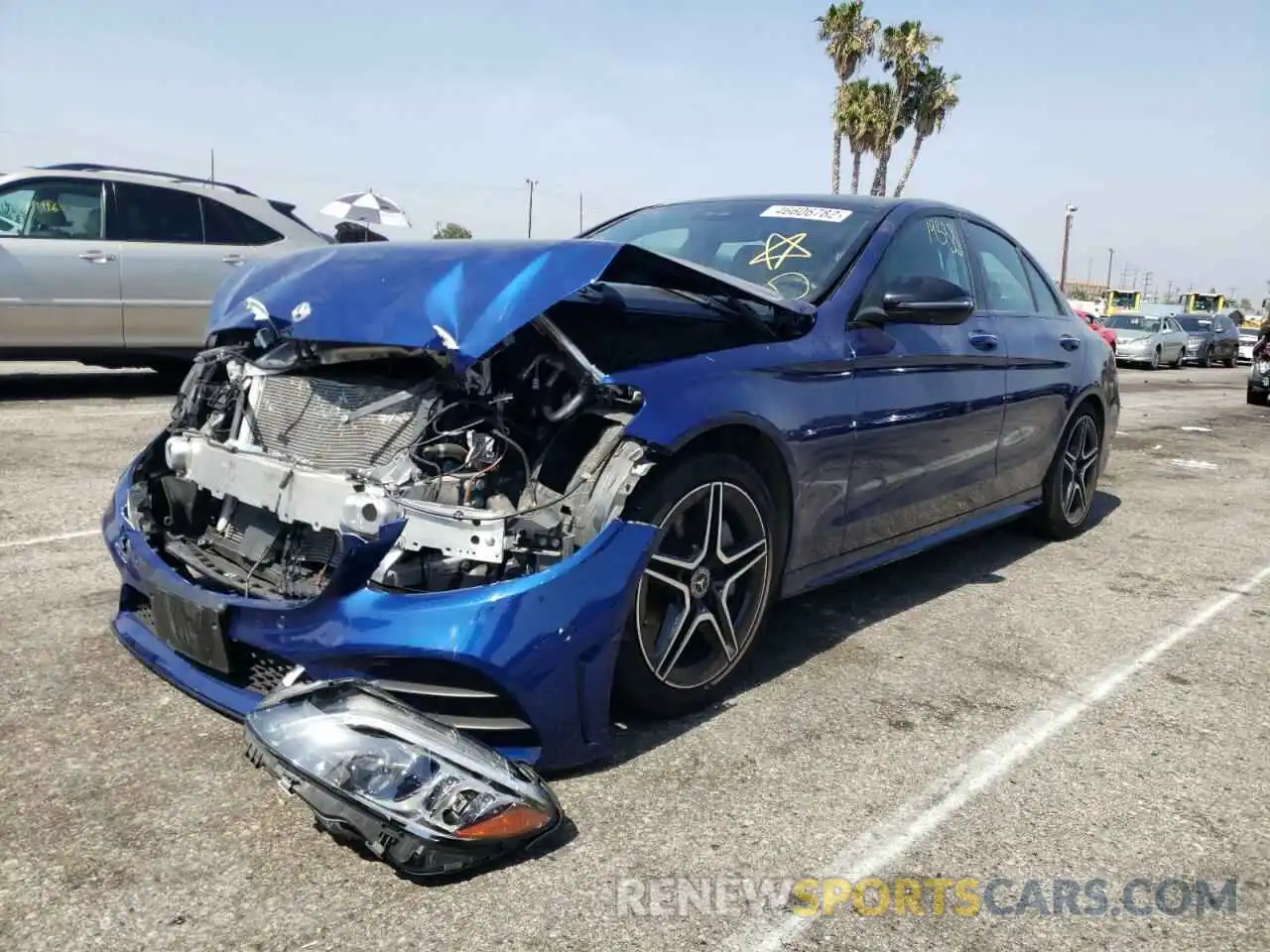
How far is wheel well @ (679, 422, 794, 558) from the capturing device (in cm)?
297

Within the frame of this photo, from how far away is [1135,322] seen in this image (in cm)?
2673

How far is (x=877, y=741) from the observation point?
301 centimetres

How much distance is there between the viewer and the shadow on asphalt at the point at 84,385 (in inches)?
350

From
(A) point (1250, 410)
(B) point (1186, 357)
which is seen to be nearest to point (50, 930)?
(A) point (1250, 410)

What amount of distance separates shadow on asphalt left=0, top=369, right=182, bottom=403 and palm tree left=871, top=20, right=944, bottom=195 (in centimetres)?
2614

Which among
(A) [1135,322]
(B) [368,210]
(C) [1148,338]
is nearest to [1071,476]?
(B) [368,210]

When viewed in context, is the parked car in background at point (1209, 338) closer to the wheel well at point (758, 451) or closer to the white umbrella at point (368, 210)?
the white umbrella at point (368, 210)

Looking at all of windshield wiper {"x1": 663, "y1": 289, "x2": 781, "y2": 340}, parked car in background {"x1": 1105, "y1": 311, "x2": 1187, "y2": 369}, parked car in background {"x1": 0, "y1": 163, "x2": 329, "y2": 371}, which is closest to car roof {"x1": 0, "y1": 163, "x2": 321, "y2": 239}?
parked car in background {"x1": 0, "y1": 163, "x2": 329, "y2": 371}

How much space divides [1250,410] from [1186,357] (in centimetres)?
1533

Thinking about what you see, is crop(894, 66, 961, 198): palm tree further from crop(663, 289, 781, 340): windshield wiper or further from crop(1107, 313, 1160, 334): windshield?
crop(663, 289, 781, 340): windshield wiper

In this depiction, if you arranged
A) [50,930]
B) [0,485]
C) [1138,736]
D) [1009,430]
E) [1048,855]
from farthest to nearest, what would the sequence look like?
[0,485], [1009,430], [1138,736], [1048,855], [50,930]

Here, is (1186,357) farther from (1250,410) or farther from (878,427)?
(878,427)

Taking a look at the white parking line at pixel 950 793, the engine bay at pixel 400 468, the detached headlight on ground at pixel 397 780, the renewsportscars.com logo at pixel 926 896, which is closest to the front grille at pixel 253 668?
the engine bay at pixel 400 468

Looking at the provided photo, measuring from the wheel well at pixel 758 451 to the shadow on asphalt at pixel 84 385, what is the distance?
734 centimetres
